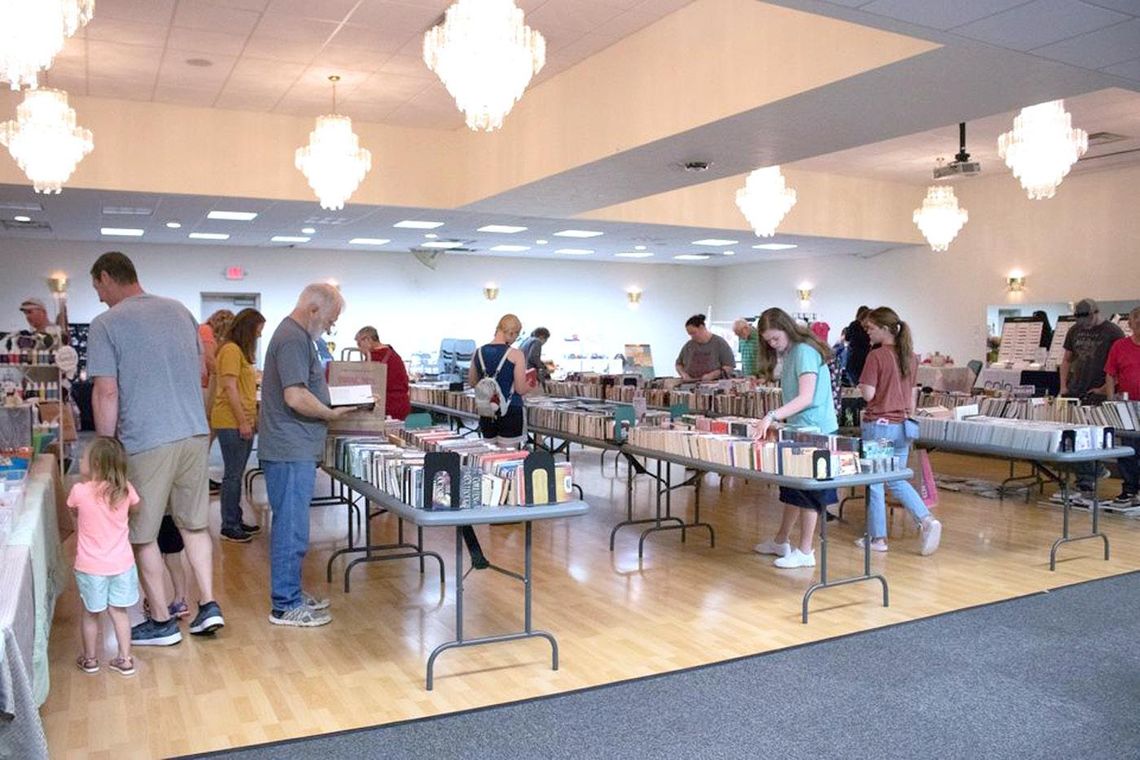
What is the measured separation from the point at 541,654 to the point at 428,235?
1126 cm

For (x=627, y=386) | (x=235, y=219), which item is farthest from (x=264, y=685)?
(x=235, y=219)

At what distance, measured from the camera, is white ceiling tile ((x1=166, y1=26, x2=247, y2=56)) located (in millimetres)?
7488

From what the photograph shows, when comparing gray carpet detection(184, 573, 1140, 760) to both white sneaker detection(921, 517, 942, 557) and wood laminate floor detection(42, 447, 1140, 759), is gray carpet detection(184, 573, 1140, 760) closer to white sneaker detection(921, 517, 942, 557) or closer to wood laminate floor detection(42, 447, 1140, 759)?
wood laminate floor detection(42, 447, 1140, 759)

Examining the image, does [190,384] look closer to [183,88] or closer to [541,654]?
[541,654]

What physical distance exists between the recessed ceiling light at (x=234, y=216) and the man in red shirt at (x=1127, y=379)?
373 inches

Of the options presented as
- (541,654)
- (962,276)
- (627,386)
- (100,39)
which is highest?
(100,39)

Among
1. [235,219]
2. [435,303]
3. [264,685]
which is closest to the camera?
[264,685]

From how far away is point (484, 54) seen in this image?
5.52 m

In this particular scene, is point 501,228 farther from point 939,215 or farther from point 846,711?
point 846,711

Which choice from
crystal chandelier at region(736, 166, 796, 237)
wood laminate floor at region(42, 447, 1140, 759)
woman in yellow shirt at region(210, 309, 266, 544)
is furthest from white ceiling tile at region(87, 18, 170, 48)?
crystal chandelier at region(736, 166, 796, 237)

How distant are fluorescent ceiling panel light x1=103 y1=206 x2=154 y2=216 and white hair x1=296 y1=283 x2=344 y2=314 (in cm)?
773

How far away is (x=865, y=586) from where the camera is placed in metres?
5.74

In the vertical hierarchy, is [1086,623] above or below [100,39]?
below

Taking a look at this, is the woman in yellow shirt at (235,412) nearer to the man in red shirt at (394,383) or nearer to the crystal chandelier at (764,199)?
the man in red shirt at (394,383)
